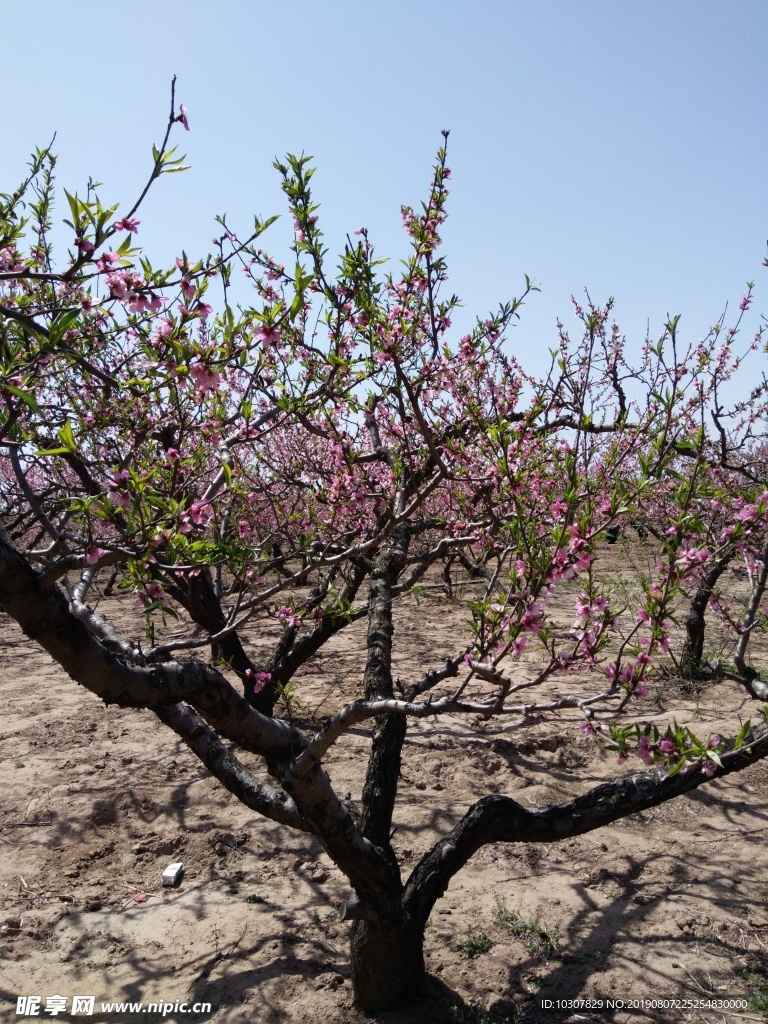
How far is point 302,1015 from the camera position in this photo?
3170 mm

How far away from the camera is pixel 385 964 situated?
310cm

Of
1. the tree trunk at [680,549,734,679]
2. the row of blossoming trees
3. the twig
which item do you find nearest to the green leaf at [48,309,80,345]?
the row of blossoming trees

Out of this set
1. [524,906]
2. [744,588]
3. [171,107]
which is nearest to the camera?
[171,107]

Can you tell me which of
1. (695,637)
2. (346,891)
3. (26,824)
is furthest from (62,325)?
(695,637)

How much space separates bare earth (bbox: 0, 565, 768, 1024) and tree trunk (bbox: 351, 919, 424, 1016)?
79 millimetres

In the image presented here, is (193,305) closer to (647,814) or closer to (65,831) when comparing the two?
(65,831)

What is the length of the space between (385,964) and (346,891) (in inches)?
44.5

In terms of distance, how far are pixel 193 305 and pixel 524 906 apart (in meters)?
3.65

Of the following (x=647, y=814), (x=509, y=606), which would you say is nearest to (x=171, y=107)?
(x=509, y=606)

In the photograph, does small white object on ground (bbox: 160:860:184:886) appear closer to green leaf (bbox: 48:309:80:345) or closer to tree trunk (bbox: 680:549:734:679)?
green leaf (bbox: 48:309:80:345)

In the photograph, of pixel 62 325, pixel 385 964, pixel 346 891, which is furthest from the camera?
pixel 346 891

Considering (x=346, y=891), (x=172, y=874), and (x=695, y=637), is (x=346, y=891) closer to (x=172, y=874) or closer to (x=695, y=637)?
(x=172, y=874)

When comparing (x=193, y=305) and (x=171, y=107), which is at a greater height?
(x=171, y=107)

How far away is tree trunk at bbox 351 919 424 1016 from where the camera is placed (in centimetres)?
310
